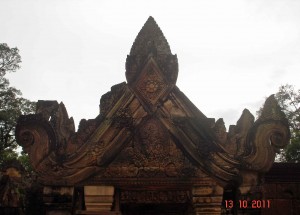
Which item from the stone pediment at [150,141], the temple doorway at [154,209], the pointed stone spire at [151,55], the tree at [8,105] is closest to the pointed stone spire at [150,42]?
the pointed stone spire at [151,55]

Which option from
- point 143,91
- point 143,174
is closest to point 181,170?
point 143,174

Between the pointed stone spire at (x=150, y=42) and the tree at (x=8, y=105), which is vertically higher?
the tree at (x=8, y=105)

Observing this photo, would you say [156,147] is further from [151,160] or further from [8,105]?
[8,105]

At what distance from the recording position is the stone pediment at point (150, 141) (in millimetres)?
4293

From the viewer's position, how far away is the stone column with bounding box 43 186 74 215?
420 centimetres

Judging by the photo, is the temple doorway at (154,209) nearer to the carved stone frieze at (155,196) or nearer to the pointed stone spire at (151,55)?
the carved stone frieze at (155,196)

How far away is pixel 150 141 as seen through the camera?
440 cm

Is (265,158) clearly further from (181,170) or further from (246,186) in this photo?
(181,170)

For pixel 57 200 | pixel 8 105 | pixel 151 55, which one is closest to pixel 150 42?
pixel 151 55

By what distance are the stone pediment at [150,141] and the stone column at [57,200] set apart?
99 millimetres

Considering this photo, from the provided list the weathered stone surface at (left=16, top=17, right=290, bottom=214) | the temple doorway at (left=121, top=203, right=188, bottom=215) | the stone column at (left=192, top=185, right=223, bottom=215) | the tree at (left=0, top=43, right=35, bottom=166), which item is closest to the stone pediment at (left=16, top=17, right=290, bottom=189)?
the weathered stone surface at (left=16, top=17, right=290, bottom=214)

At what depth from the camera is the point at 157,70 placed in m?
4.61

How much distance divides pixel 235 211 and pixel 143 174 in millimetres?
1254

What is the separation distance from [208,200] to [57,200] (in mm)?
1869
